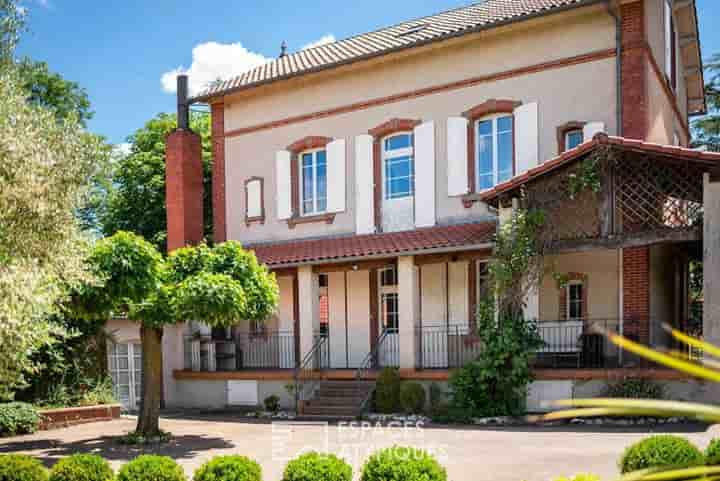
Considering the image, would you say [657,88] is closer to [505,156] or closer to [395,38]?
[505,156]

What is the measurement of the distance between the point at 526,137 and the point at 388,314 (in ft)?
18.1

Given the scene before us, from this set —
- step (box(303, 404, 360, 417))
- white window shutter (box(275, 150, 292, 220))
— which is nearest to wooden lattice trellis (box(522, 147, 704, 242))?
step (box(303, 404, 360, 417))

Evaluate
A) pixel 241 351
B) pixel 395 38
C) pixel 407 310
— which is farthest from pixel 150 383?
pixel 395 38

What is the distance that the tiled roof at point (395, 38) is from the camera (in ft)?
53.2

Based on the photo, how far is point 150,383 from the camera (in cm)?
1291

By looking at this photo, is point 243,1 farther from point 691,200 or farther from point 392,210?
point 691,200

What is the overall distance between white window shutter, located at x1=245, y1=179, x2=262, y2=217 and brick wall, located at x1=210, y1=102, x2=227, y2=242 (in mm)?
913

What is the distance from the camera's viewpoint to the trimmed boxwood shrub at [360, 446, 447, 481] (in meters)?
6.77

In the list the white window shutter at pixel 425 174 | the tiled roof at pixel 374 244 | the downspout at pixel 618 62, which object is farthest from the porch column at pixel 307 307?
the downspout at pixel 618 62

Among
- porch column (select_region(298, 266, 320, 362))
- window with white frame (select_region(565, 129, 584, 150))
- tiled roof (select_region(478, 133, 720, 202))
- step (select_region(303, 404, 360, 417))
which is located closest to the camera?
tiled roof (select_region(478, 133, 720, 202))

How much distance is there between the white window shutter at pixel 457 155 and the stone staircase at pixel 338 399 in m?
4.73

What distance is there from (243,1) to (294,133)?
425 centimetres

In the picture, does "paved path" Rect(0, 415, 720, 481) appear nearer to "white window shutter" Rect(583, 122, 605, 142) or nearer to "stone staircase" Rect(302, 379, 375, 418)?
"stone staircase" Rect(302, 379, 375, 418)

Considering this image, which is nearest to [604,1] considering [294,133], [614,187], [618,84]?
[618,84]
